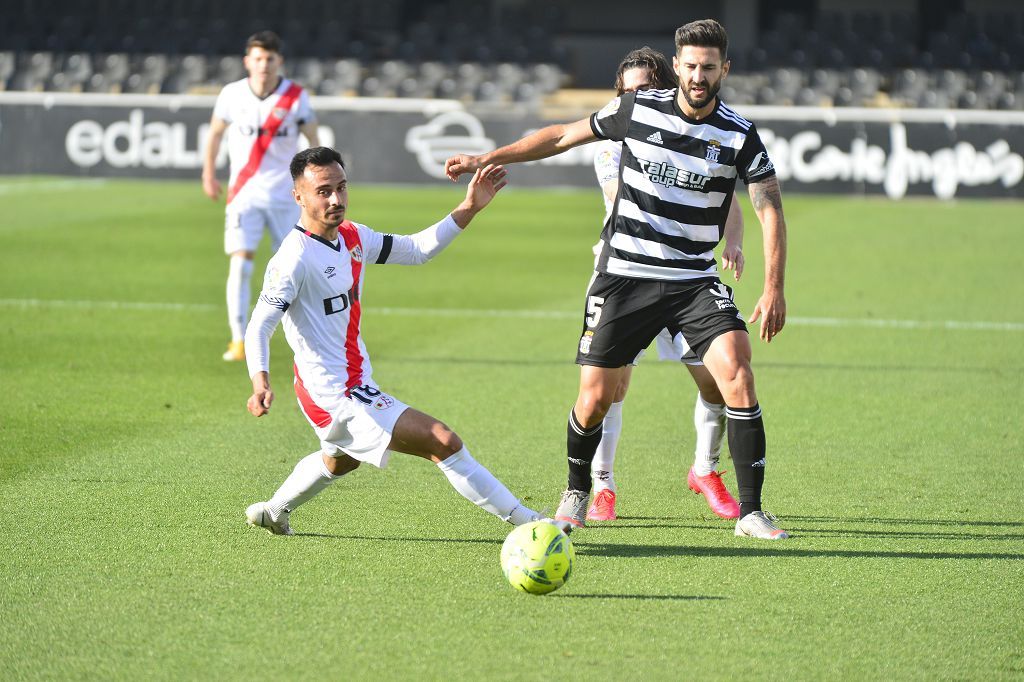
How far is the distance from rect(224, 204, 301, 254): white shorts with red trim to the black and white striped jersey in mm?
4704

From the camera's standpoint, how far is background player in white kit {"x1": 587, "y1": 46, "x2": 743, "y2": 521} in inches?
236

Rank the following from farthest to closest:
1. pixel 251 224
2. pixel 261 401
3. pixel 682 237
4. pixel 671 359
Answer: pixel 251 224
pixel 671 359
pixel 682 237
pixel 261 401

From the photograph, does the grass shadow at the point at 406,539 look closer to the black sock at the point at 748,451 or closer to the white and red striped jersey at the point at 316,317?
the white and red striped jersey at the point at 316,317

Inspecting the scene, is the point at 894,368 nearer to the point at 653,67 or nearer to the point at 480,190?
the point at 653,67

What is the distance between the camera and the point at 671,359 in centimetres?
618

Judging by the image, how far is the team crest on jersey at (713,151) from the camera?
5379 mm

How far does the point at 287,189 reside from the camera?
9.80m

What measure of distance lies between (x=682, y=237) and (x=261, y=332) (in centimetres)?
176

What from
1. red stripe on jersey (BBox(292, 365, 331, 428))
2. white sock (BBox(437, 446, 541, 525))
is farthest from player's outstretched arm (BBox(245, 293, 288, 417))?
white sock (BBox(437, 446, 541, 525))

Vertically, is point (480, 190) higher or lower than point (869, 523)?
higher

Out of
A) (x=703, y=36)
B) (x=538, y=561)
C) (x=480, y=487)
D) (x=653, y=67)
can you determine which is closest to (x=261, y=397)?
(x=480, y=487)

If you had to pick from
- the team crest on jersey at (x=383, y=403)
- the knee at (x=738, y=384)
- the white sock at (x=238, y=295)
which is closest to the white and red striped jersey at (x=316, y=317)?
the team crest on jersey at (x=383, y=403)

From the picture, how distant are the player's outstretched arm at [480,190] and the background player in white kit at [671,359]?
1.81ft

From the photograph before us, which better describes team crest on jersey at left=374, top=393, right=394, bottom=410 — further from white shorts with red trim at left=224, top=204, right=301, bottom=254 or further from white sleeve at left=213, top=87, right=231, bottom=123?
white sleeve at left=213, top=87, right=231, bottom=123
